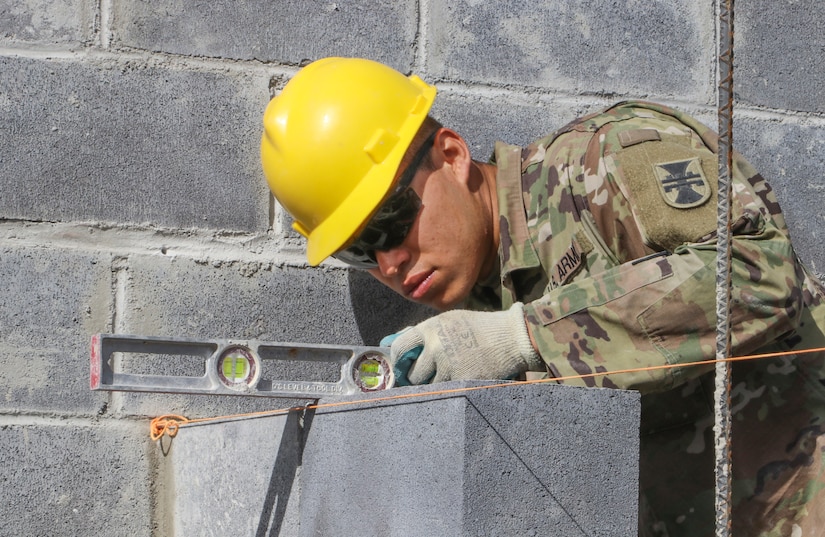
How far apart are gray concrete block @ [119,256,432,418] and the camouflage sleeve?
0.95 m

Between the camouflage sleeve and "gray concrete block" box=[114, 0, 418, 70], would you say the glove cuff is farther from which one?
"gray concrete block" box=[114, 0, 418, 70]

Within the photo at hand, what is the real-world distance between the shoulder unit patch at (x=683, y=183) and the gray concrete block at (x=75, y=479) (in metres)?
1.53

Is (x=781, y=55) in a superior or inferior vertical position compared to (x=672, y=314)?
superior

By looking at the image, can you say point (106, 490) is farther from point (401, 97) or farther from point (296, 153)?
point (401, 97)

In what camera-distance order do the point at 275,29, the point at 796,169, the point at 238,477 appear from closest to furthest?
the point at 238,477
the point at 275,29
the point at 796,169

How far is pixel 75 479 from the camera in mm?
2838

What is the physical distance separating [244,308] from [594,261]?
103cm

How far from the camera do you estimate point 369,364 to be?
253cm

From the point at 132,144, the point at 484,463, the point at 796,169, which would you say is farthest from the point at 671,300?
the point at 132,144

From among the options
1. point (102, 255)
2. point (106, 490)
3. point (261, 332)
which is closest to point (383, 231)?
point (261, 332)

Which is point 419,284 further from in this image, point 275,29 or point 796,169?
point 796,169

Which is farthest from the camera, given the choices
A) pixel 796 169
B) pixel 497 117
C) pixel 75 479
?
pixel 796 169

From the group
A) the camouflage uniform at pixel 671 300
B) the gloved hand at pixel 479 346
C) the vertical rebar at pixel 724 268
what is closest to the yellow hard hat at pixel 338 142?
the camouflage uniform at pixel 671 300

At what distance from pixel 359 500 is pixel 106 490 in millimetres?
1215
